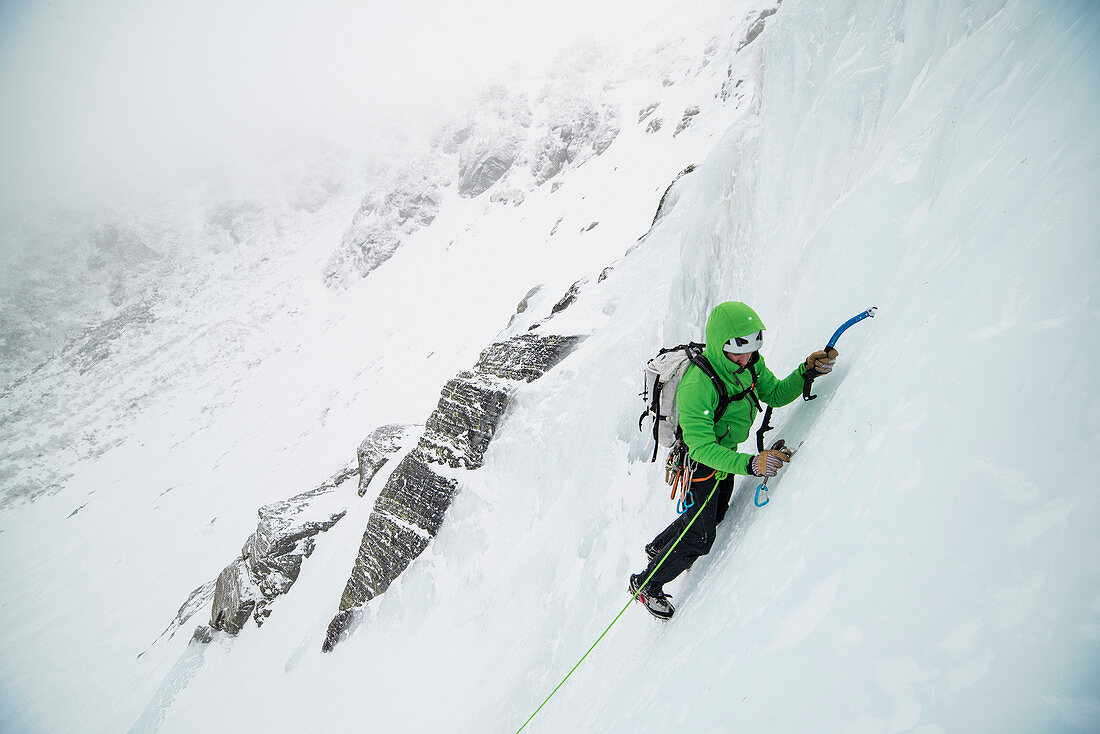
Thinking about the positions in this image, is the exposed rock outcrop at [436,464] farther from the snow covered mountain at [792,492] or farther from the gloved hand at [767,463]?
the gloved hand at [767,463]

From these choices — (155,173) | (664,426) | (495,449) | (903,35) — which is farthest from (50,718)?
(155,173)

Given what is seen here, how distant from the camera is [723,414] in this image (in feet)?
10.4

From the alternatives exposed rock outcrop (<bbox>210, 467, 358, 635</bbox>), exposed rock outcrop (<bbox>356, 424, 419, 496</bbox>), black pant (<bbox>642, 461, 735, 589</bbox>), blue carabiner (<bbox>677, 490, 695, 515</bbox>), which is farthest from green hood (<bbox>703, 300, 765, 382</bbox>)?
exposed rock outcrop (<bbox>210, 467, 358, 635</bbox>)

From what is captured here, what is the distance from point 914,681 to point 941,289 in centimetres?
188

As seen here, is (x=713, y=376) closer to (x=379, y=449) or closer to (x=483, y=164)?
(x=379, y=449)

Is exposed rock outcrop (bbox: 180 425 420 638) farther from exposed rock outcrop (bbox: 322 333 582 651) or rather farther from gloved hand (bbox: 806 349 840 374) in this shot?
gloved hand (bbox: 806 349 840 374)

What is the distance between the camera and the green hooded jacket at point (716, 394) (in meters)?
2.88

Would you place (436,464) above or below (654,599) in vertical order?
below

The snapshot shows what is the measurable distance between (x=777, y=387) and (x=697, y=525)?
1.28 meters

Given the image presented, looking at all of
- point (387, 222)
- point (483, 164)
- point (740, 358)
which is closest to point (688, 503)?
point (740, 358)

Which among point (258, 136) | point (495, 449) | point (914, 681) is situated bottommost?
point (495, 449)

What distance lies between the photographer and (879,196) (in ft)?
11.6

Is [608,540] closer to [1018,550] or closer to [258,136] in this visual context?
[1018,550]

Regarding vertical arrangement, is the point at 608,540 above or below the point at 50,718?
above
